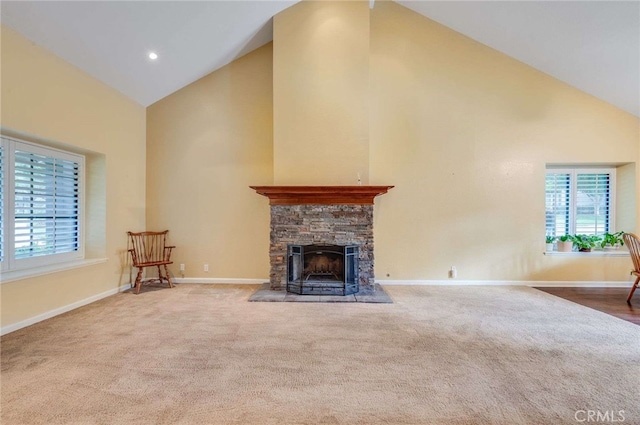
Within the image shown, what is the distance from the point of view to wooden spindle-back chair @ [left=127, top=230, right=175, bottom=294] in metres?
4.54

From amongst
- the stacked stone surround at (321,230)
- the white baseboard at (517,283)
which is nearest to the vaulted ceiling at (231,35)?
the stacked stone surround at (321,230)

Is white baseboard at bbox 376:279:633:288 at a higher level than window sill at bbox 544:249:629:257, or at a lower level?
lower

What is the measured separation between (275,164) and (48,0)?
2848mm

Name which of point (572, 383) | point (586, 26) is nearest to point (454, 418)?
point (572, 383)

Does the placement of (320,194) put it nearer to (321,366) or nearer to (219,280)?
(219,280)

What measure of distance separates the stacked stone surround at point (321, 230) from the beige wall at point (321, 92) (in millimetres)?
444

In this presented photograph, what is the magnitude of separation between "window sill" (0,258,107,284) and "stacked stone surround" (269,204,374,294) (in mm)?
2374

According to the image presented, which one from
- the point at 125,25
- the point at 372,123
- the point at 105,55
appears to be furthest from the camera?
the point at 372,123

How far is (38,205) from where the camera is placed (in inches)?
130

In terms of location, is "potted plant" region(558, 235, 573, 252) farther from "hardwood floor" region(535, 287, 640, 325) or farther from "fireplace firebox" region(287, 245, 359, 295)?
"fireplace firebox" region(287, 245, 359, 295)

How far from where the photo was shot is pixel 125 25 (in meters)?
3.29

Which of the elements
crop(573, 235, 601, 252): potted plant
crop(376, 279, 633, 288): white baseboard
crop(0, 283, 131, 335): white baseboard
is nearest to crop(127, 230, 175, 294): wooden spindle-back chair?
crop(0, 283, 131, 335): white baseboard

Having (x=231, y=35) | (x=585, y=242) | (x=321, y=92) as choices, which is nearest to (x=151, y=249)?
(x=231, y=35)

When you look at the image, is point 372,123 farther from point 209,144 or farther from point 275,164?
point 209,144
